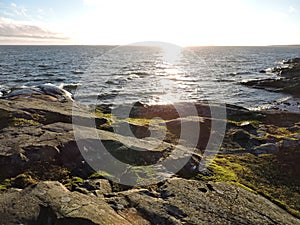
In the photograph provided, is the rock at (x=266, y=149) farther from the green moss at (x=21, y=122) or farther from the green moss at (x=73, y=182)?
the green moss at (x=21, y=122)

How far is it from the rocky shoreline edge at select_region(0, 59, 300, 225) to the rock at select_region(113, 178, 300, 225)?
22 mm

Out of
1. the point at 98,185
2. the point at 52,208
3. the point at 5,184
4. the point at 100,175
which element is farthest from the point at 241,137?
the point at 5,184

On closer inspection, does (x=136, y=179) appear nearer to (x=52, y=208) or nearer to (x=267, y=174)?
(x=52, y=208)

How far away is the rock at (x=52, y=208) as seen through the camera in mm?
5105

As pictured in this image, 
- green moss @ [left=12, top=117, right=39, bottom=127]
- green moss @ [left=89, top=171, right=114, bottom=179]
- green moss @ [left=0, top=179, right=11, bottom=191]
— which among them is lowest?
green moss @ [left=89, top=171, right=114, bottom=179]

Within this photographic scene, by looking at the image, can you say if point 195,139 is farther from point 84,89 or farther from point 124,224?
point 84,89

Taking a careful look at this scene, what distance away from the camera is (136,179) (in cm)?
726

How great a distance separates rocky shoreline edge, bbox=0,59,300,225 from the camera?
5.55m

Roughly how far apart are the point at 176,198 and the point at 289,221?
272 centimetres

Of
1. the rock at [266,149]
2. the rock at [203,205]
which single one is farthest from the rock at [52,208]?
the rock at [266,149]

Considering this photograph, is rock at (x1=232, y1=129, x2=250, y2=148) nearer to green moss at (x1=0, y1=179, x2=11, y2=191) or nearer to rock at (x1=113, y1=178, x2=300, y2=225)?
rock at (x1=113, y1=178, x2=300, y2=225)

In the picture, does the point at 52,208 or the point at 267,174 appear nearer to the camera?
the point at 52,208

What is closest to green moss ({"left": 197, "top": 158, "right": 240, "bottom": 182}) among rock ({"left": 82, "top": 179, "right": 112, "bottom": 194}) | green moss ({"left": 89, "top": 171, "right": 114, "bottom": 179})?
green moss ({"left": 89, "top": 171, "right": 114, "bottom": 179})

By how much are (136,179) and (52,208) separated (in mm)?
2491
